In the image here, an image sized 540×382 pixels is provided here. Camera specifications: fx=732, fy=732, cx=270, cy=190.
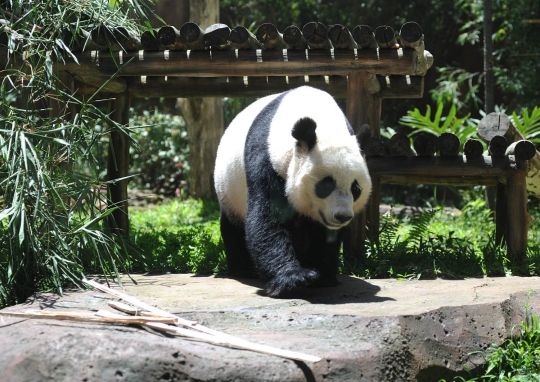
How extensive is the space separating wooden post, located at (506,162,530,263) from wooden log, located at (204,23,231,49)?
259 centimetres

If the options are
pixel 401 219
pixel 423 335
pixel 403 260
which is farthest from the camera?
pixel 401 219

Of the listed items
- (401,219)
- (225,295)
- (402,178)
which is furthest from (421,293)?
(401,219)

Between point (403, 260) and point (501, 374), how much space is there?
2.05m

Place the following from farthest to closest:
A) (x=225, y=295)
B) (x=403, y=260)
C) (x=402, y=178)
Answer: (x=402, y=178) < (x=403, y=260) < (x=225, y=295)

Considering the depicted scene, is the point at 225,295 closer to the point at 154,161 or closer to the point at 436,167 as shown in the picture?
the point at 436,167

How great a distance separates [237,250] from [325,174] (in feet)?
4.49

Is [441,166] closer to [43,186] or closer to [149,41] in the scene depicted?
[149,41]

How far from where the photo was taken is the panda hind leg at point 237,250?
223 inches

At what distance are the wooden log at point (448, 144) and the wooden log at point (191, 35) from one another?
214 centimetres

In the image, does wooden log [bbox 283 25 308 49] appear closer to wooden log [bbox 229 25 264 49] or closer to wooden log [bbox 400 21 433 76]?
wooden log [bbox 229 25 264 49]

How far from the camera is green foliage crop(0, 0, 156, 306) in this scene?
15.4 ft

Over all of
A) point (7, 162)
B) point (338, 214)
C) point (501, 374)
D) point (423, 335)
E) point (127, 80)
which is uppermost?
point (127, 80)

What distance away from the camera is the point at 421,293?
16.0 ft

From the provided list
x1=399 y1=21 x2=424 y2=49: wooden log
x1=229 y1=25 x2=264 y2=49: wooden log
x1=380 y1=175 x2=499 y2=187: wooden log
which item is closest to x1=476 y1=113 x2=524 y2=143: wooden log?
x1=380 y1=175 x2=499 y2=187: wooden log
